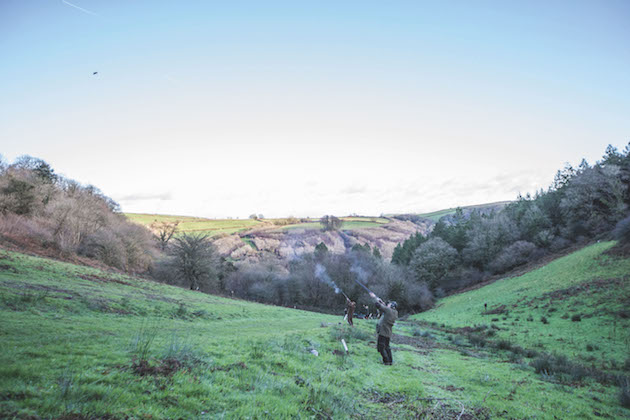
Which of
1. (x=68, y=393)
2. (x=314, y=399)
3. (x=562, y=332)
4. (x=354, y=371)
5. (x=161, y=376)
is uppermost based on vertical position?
(x=68, y=393)

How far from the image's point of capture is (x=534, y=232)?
7125cm

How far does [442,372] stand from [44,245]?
4889 centimetres

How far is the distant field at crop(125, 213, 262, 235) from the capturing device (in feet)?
353

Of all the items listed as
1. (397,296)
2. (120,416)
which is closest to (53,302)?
(120,416)

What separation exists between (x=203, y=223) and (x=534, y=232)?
107 metres

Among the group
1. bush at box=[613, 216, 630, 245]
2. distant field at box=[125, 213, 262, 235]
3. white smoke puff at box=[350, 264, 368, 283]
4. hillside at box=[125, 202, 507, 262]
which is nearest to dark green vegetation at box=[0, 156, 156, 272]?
hillside at box=[125, 202, 507, 262]

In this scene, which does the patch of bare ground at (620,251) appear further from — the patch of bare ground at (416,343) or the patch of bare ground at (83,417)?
the patch of bare ground at (83,417)

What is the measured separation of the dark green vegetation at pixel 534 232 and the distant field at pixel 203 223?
65.4 metres

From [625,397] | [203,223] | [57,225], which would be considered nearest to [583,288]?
[625,397]

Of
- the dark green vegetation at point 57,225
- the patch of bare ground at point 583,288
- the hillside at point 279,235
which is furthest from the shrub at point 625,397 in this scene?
the hillside at point 279,235

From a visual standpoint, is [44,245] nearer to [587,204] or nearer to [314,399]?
[314,399]

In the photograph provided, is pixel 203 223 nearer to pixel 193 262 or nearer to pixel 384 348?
pixel 193 262

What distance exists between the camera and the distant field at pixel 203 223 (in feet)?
353

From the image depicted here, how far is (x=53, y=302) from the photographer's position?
1461 cm
